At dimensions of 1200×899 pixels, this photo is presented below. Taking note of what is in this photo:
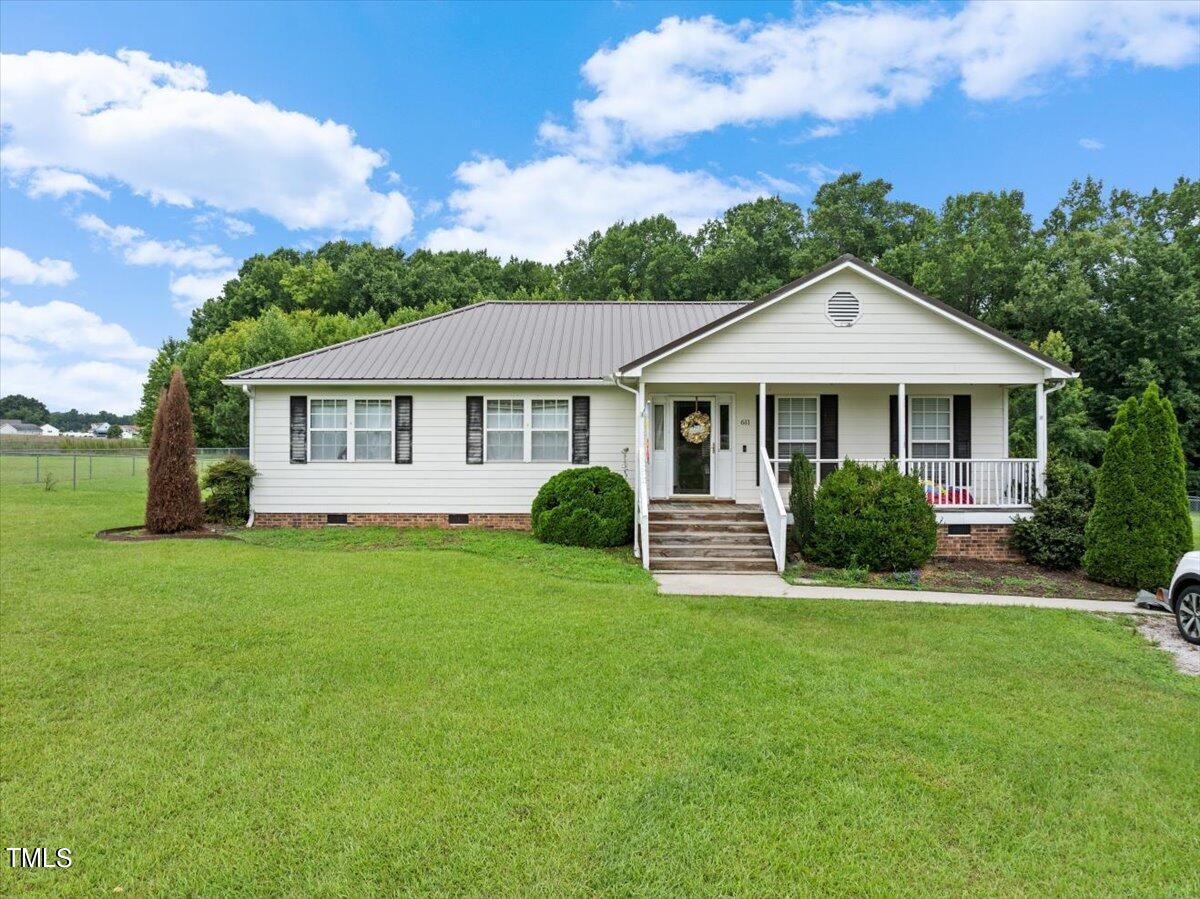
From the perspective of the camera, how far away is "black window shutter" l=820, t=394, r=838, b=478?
13.7 metres

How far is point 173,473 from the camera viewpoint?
13.2 metres

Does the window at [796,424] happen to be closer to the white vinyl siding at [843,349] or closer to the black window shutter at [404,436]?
the white vinyl siding at [843,349]

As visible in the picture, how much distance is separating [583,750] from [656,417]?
403 inches

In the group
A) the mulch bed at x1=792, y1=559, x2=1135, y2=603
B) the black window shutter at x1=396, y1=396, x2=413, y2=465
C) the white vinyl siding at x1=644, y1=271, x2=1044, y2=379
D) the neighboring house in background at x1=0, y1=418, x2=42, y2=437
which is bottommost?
the mulch bed at x1=792, y1=559, x2=1135, y2=603

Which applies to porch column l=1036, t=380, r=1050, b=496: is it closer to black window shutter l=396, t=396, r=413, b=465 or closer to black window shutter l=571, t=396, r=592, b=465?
black window shutter l=571, t=396, r=592, b=465

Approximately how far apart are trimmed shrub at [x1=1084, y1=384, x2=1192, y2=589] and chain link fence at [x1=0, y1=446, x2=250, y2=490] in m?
21.1

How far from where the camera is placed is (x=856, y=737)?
14.2ft

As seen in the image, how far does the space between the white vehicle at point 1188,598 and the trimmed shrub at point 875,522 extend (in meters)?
3.45

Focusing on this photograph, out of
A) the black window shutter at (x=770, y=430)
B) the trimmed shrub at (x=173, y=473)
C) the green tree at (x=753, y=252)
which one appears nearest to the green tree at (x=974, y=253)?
the green tree at (x=753, y=252)

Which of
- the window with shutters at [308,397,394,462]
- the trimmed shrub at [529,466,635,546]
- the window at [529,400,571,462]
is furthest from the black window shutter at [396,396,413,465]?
the trimmed shrub at [529,466,635,546]

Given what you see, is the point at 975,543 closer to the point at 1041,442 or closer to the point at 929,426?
the point at 1041,442

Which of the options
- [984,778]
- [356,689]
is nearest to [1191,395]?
[984,778]

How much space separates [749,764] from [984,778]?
1317 millimetres

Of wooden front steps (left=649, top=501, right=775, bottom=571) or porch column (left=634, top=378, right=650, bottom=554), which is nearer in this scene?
wooden front steps (left=649, top=501, right=775, bottom=571)
